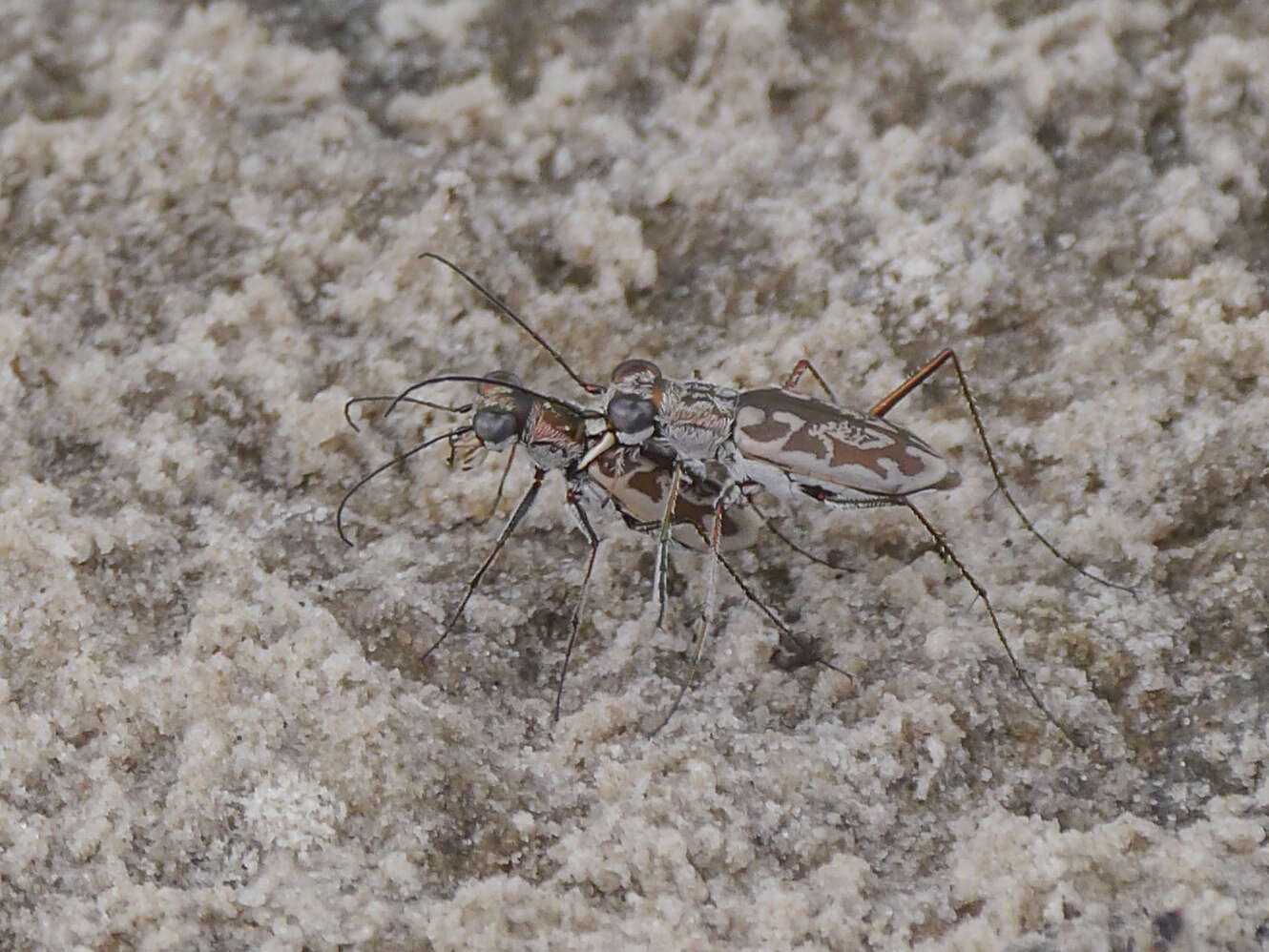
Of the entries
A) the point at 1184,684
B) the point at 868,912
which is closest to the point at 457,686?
the point at 868,912

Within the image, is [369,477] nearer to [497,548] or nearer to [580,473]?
[497,548]

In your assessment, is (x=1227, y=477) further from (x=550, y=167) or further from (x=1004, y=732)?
(x=550, y=167)

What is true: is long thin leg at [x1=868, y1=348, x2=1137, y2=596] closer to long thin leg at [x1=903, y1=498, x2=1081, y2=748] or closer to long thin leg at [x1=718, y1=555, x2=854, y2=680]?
long thin leg at [x1=903, y1=498, x2=1081, y2=748]

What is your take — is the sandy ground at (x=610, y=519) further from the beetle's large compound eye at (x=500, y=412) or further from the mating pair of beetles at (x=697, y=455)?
the beetle's large compound eye at (x=500, y=412)

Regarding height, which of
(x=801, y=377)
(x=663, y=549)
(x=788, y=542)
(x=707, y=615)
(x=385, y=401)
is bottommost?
(x=707, y=615)

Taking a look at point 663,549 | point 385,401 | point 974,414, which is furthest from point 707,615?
point 385,401

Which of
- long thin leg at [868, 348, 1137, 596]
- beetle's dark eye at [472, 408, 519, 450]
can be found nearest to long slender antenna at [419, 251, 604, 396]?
beetle's dark eye at [472, 408, 519, 450]
